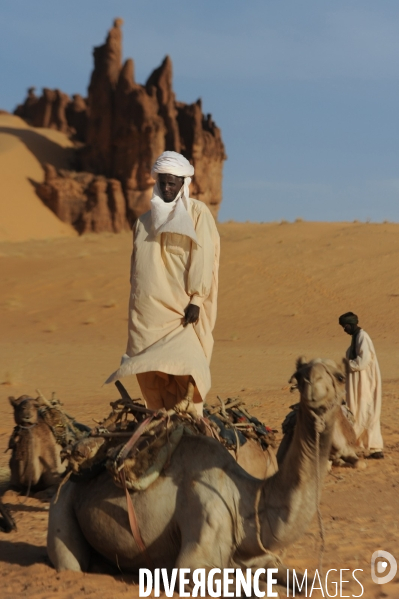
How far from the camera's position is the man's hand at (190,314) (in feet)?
17.5

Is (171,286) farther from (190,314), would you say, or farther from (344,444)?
(344,444)

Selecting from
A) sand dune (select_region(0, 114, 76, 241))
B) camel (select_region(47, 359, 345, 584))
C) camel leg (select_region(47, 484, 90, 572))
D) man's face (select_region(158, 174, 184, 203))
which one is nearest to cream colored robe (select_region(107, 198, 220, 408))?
man's face (select_region(158, 174, 184, 203))

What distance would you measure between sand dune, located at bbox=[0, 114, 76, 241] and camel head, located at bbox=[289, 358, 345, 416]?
1699 inches

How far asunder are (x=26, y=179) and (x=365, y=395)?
48.2m

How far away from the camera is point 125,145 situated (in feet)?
172

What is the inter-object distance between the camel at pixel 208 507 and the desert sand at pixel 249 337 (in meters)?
0.22

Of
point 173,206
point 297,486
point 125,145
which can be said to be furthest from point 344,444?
point 125,145

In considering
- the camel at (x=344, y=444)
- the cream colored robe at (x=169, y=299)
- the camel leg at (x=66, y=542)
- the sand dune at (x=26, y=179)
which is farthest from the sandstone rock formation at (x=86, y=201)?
the camel leg at (x=66, y=542)

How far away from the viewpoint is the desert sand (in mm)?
5236

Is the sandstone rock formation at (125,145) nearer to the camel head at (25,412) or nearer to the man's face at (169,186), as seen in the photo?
the camel head at (25,412)

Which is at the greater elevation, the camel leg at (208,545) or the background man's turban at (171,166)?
the background man's turban at (171,166)

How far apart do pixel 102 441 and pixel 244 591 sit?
1210 mm

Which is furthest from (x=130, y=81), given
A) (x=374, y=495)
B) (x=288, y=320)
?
(x=374, y=495)

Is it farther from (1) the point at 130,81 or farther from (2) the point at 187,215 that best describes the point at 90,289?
(1) the point at 130,81
